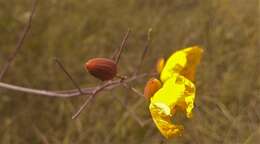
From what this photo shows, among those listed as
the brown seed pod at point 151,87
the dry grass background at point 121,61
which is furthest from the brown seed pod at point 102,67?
the dry grass background at point 121,61

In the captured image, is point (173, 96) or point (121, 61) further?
point (121, 61)

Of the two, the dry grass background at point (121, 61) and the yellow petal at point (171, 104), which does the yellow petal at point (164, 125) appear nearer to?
the yellow petal at point (171, 104)

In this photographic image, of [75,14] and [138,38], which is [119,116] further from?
[75,14]

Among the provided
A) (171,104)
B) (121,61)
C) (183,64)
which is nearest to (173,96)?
(171,104)

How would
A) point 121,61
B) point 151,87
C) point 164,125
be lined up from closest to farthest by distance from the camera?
point 164,125, point 151,87, point 121,61

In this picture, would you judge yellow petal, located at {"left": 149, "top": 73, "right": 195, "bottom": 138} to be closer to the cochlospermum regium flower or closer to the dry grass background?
the cochlospermum regium flower

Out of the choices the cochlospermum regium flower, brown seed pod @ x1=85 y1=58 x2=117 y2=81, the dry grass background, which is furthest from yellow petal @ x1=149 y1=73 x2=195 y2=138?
the dry grass background

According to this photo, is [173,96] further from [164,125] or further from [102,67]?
[102,67]
